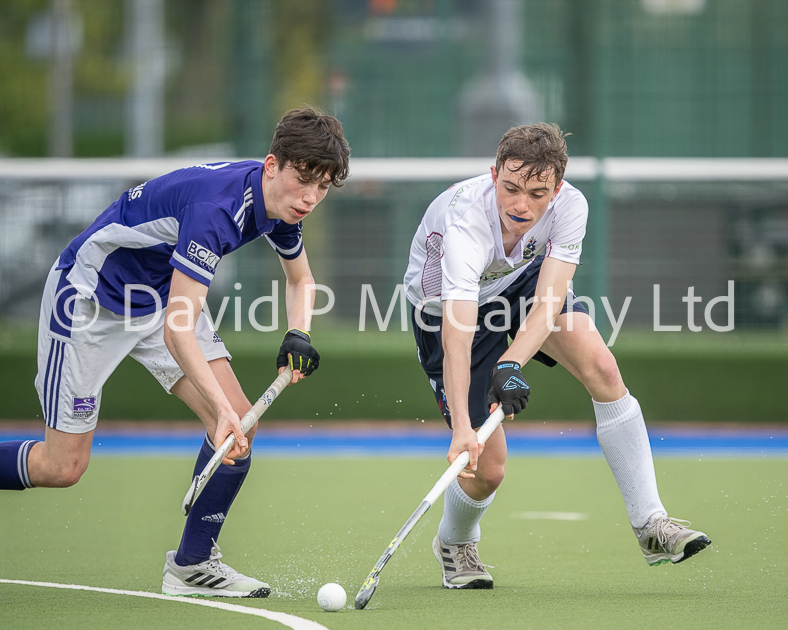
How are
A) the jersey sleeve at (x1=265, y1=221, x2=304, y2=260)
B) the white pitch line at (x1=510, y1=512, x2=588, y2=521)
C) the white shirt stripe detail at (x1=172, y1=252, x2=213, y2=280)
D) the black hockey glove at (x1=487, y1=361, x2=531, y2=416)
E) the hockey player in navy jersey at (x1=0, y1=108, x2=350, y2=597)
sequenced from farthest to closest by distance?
1. the white pitch line at (x1=510, y1=512, x2=588, y2=521)
2. the jersey sleeve at (x1=265, y1=221, x2=304, y2=260)
3. the hockey player in navy jersey at (x1=0, y1=108, x2=350, y2=597)
4. the black hockey glove at (x1=487, y1=361, x2=531, y2=416)
5. the white shirt stripe detail at (x1=172, y1=252, x2=213, y2=280)

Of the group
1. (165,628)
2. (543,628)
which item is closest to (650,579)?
(543,628)

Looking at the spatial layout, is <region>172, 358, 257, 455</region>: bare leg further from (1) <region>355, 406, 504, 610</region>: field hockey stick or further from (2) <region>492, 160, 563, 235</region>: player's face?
(2) <region>492, 160, 563, 235</region>: player's face

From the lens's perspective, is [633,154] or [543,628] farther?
[633,154]

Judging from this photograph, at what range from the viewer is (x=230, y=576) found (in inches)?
140

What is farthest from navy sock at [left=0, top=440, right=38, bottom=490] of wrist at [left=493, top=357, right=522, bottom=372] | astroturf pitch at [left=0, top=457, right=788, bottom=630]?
wrist at [left=493, top=357, right=522, bottom=372]

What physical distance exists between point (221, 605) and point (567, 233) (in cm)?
155


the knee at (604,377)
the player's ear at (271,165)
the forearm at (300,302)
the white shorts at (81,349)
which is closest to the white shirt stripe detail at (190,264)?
the player's ear at (271,165)

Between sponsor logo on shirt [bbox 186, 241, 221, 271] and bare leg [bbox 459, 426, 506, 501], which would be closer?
sponsor logo on shirt [bbox 186, 241, 221, 271]

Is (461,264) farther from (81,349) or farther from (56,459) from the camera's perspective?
(56,459)

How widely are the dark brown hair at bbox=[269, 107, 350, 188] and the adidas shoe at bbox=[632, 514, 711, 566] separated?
4.67ft

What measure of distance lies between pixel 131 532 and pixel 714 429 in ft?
17.0

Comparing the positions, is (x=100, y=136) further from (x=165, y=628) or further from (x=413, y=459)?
(x=165, y=628)

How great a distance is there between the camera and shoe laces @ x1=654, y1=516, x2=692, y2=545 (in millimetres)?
3371

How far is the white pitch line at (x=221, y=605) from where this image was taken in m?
2.97
